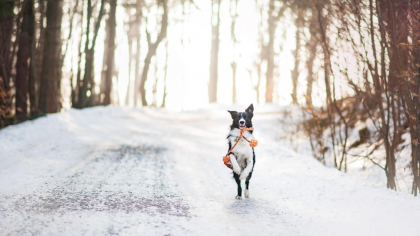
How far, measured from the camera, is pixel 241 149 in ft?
21.5

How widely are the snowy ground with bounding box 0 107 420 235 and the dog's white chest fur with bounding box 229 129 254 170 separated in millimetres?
732

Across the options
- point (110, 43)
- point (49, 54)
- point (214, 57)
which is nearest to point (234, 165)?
point (49, 54)

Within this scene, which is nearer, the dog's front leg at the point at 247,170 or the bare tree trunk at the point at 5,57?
the dog's front leg at the point at 247,170

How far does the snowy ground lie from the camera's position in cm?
494

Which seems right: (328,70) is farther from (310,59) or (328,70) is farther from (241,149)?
(241,149)

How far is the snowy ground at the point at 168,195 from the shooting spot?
195 inches

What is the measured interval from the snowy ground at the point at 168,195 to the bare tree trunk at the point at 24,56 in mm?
2347

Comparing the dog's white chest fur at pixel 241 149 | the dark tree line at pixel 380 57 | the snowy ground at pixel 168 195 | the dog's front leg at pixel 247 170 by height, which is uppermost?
the dark tree line at pixel 380 57

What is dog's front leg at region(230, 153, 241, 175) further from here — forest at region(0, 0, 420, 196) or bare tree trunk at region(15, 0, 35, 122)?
bare tree trunk at region(15, 0, 35, 122)

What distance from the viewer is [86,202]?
5.73 metres

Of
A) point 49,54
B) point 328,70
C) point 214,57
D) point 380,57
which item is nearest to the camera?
point 380,57

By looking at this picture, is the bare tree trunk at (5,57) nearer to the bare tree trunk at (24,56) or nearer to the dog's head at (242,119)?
the bare tree trunk at (24,56)

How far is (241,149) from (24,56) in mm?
11054

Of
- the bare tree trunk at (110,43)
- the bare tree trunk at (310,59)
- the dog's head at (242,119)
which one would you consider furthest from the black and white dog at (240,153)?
the bare tree trunk at (110,43)
